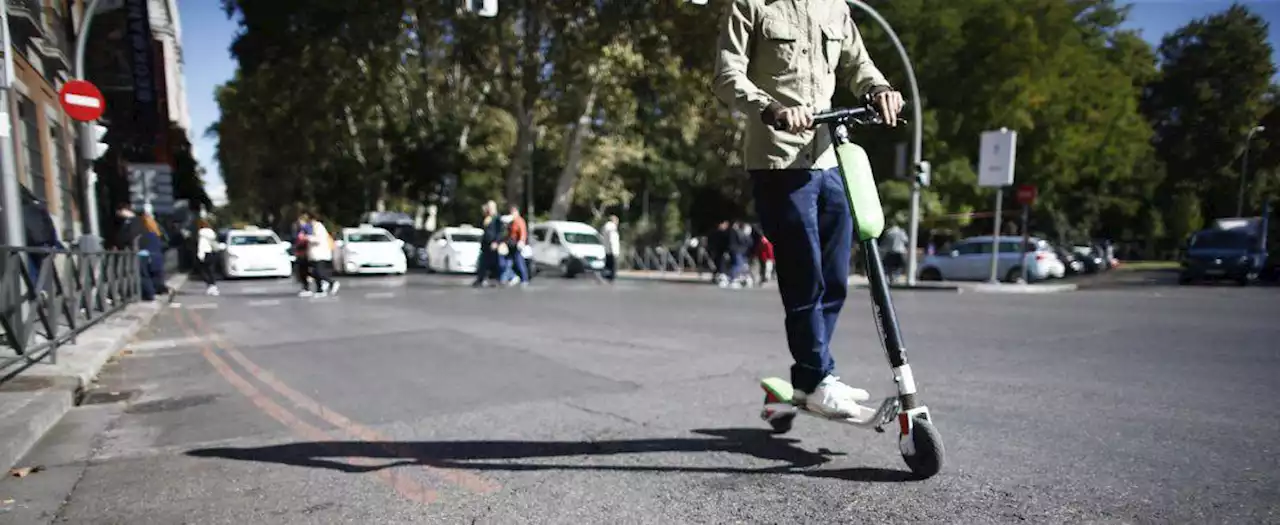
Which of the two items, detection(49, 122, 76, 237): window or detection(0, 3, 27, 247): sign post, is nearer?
detection(0, 3, 27, 247): sign post

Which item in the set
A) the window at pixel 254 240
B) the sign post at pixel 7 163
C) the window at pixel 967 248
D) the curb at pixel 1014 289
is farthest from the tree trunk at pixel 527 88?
the sign post at pixel 7 163

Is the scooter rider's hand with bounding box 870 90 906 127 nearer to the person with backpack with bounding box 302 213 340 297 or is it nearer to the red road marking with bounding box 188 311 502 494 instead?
the red road marking with bounding box 188 311 502 494

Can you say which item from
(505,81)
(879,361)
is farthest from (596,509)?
(505,81)

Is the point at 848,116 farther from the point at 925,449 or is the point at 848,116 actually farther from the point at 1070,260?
the point at 1070,260

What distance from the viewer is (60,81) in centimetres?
1262

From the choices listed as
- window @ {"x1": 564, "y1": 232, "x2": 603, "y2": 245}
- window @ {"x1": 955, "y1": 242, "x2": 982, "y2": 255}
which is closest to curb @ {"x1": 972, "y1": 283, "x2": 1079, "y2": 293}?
window @ {"x1": 955, "y1": 242, "x2": 982, "y2": 255}

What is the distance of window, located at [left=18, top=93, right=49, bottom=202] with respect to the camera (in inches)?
431

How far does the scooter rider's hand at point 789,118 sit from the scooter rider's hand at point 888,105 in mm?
270

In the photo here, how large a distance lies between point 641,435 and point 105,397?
12.0 feet

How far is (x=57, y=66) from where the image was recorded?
11719mm

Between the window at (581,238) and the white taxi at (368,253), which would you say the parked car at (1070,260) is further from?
the white taxi at (368,253)

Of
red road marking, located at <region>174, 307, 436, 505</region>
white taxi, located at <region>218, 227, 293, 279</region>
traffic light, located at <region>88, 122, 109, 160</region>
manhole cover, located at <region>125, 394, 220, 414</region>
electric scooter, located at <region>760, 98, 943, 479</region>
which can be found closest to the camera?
electric scooter, located at <region>760, 98, 943, 479</region>

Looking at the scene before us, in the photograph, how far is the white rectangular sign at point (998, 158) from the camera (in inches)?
714

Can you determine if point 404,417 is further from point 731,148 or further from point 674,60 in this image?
point 731,148
